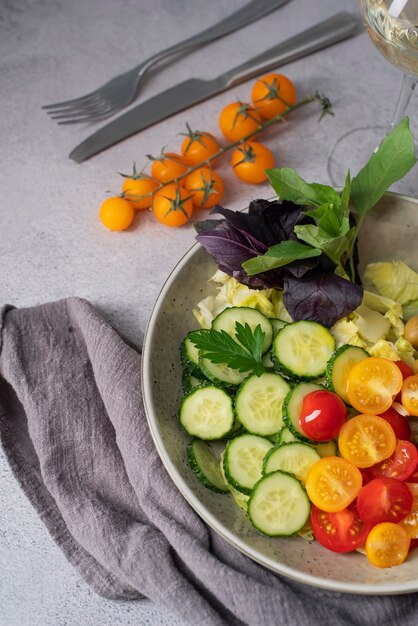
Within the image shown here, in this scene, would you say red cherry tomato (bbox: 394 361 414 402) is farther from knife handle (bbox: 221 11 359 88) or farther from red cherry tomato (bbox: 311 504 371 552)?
knife handle (bbox: 221 11 359 88)

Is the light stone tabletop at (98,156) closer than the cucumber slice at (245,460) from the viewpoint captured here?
No

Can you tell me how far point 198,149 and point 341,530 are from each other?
58.1 inches

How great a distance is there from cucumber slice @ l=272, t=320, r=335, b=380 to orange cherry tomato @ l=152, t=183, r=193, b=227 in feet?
2.40

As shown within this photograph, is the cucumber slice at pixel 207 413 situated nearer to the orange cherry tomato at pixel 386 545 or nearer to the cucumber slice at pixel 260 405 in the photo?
the cucumber slice at pixel 260 405

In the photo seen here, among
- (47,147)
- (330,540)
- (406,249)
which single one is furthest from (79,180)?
(330,540)

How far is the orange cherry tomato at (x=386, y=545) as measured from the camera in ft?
6.04

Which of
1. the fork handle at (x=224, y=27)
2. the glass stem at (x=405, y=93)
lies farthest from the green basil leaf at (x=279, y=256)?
the fork handle at (x=224, y=27)

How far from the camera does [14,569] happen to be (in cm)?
212

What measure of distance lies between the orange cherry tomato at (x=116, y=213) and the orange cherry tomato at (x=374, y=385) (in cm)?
105

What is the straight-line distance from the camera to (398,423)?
203cm

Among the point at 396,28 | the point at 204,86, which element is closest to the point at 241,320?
the point at 396,28

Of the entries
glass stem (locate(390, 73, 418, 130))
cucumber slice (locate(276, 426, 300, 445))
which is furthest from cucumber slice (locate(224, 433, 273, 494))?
glass stem (locate(390, 73, 418, 130))

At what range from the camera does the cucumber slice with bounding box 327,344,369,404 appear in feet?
6.70

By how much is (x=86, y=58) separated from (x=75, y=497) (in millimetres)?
1885
